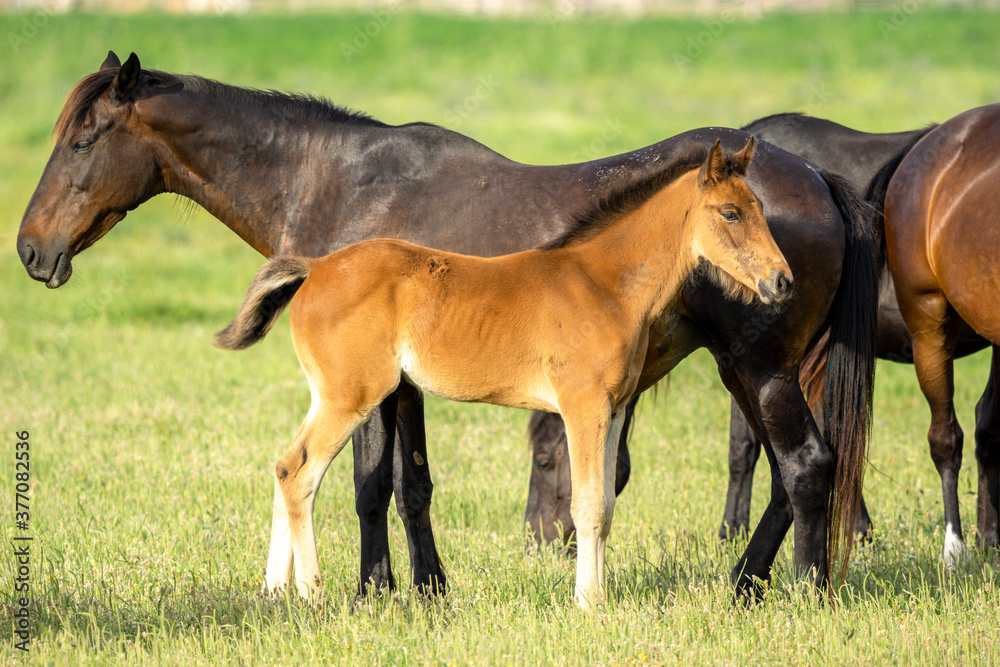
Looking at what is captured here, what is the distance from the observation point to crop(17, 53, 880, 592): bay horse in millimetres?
4305

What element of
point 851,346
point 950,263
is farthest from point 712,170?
point 950,263

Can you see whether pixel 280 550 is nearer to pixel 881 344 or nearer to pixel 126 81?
pixel 126 81

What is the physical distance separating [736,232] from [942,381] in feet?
6.86

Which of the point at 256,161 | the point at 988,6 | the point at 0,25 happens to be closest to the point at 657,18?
the point at 988,6

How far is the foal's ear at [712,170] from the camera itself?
151 inches

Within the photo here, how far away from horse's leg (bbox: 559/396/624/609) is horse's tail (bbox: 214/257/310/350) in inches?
48.8

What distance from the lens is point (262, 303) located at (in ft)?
Answer: 13.0

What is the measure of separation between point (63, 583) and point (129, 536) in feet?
2.22

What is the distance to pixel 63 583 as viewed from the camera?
14.7ft
